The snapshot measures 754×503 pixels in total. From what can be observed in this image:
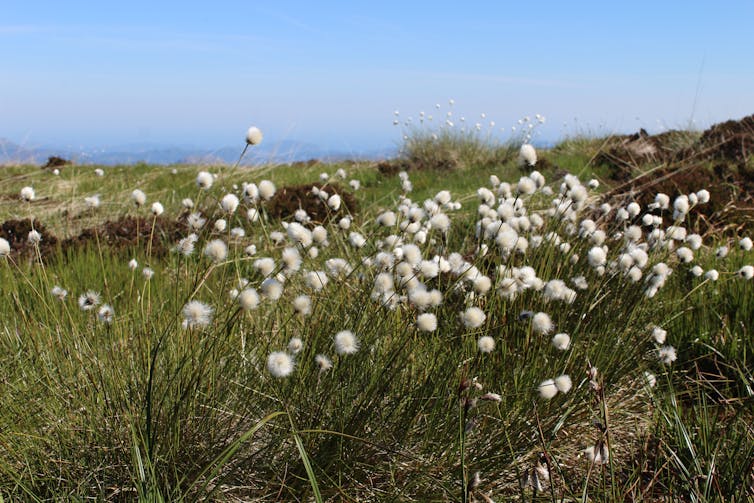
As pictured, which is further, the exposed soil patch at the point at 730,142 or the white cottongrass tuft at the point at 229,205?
the exposed soil patch at the point at 730,142

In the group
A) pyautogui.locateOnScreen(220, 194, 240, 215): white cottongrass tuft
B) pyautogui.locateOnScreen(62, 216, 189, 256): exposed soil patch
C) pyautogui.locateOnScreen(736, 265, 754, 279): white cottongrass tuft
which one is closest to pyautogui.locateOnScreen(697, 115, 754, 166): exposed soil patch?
pyautogui.locateOnScreen(736, 265, 754, 279): white cottongrass tuft

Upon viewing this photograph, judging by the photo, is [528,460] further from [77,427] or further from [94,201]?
[94,201]

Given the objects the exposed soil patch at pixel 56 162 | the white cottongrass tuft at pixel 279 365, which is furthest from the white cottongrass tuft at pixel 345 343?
the exposed soil patch at pixel 56 162

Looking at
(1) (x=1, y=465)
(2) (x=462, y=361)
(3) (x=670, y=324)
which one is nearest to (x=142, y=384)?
(1) (x=1, y=465)

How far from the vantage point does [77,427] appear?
2.21 metres

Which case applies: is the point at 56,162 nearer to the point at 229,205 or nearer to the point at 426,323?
the point at 229,205

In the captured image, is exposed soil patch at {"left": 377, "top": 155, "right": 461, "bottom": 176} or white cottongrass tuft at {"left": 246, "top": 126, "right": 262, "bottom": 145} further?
exposed soil patch at {"left": 377, "top": 155, "right": 461, "bottom": 176}

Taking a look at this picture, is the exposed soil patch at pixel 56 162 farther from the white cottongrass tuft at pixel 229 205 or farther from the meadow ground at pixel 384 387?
the white cottongrass tuft at pixel 229 205

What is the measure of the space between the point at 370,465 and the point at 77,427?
103cm

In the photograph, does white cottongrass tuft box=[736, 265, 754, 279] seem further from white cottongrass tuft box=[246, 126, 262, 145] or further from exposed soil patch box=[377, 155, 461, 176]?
exposed soil patch box=[377, 155, 461, 176]

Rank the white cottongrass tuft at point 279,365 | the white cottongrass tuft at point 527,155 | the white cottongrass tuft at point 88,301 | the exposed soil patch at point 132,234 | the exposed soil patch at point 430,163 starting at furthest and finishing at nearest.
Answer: the exposed soil patch at point 430,163 → the exposed soil patch at point 132,234 → the white cottongrass tuft at point 527,155 → the white cottongrass tuft at point 88,301 → the white cottongrass tuft at point 279,365

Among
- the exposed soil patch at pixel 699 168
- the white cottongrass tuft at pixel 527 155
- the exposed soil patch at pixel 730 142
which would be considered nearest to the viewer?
the white cottongrass tuft at pixel 527 155

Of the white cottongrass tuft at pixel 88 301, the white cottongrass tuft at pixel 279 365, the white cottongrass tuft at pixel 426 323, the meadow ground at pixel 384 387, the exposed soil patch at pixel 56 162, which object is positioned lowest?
the meadow ground at pixel 384 387

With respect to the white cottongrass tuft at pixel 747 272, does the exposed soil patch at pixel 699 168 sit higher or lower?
higher
